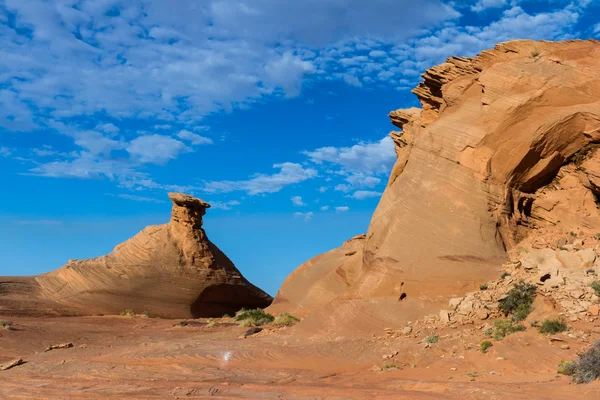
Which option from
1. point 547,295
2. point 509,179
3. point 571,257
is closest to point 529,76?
point 509,179

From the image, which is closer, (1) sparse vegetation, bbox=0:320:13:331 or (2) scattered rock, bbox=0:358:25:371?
(2) scattered rock, bbox=0:358:25:371

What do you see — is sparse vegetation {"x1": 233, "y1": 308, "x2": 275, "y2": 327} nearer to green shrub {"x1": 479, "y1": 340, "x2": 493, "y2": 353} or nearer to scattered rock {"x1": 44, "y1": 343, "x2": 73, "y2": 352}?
scattered rock {"x1": 44, "y1": 343, "x2": 73, "y2": 352}

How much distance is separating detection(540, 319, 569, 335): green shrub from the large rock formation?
943 inches

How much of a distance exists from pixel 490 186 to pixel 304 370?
357 inches

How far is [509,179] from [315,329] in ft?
26.0

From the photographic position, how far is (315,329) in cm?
1658

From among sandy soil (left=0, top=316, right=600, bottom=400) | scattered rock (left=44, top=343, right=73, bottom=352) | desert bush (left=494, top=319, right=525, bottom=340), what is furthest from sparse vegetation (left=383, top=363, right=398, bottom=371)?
scattered rock (left=44, top=343, right=73, bottom=352)

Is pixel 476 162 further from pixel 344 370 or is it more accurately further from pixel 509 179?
pixel 344 370

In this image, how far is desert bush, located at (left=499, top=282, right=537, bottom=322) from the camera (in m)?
14.1

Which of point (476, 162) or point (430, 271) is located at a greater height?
point (476, 162)

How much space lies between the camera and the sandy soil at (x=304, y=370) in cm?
966

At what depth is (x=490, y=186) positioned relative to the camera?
18.0 meters

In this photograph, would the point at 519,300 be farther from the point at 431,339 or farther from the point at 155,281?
the point at 155,281

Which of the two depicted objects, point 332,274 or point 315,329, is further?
point 332,274
